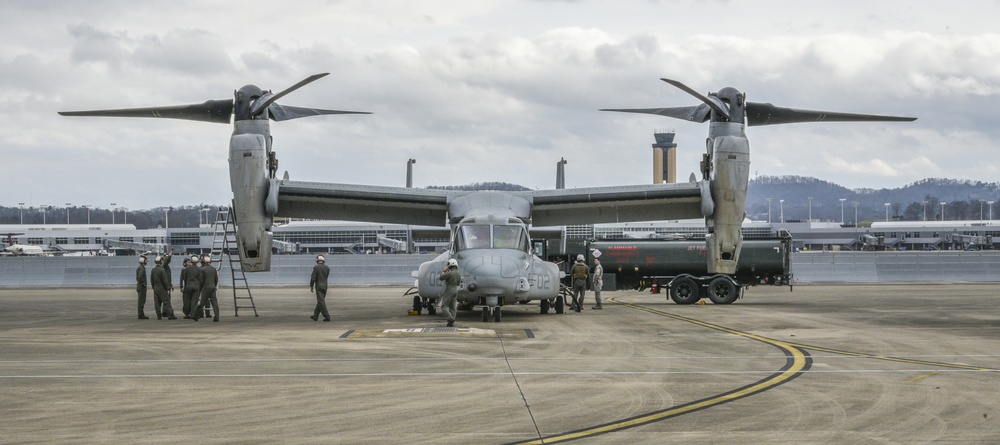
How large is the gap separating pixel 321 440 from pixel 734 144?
17886mm

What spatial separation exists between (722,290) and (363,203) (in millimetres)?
13208

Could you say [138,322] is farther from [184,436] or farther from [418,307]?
[184,436]

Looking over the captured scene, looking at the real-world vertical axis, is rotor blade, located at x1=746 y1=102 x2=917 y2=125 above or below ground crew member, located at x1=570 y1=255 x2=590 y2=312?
above

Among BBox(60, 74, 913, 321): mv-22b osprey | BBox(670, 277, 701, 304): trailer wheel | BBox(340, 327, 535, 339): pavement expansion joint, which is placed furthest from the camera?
BBox(670, 277, 701, 304): trailer wheel

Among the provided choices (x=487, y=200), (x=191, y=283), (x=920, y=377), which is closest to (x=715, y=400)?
(x=920, y=377)

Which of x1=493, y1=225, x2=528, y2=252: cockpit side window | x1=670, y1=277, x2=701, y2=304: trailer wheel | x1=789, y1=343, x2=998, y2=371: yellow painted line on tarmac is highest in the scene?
x1=493, y1=225, x2=528, y2=252: cockpit side window

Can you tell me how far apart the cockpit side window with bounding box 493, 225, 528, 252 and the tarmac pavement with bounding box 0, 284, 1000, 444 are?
205cm

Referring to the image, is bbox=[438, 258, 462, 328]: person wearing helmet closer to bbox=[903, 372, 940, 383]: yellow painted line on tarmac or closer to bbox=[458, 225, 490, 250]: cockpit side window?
bbox=[458, 225, 490, 250]: cockpit side window

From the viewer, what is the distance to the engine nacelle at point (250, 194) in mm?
23828

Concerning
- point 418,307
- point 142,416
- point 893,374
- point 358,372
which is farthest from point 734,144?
point 142,416

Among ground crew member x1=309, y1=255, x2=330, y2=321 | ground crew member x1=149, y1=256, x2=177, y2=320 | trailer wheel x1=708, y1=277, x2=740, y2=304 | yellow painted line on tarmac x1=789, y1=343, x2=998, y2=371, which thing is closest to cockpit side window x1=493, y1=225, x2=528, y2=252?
ground crew member x1=309, y1=255, x2=330, y2=321

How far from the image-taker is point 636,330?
20.8 meters

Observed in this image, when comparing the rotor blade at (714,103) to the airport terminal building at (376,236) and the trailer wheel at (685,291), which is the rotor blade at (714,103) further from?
the airport terminal building at (376,236)

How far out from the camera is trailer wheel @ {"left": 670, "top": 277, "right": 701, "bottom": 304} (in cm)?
3456
